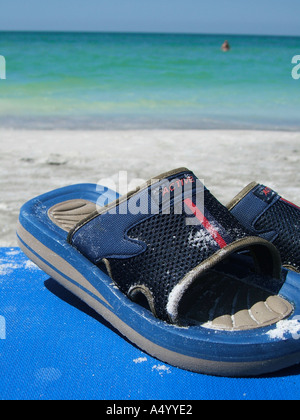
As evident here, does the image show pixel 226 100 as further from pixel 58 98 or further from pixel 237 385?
pixel 237 385

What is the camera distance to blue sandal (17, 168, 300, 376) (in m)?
1.10

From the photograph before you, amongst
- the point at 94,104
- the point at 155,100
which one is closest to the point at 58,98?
the point at 94,104

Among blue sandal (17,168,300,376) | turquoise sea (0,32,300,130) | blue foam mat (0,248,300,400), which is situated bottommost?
turquoise sea (0,32,300,130)

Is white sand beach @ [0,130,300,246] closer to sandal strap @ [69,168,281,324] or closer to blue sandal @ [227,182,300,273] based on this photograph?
sandal strap @ [69,168,281,324]

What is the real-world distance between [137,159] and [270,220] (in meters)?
2.43

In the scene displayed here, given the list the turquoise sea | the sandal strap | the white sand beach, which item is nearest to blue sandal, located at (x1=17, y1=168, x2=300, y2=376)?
the sandal strap

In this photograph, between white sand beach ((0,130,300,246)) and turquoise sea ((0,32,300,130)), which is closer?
white sand beach ((0,130,300,246))

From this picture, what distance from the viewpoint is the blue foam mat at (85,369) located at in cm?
108

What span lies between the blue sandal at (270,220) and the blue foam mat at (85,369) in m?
0.39

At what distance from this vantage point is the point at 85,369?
3.82ft

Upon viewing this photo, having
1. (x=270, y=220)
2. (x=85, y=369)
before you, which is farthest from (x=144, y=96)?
(x=85, y=369)

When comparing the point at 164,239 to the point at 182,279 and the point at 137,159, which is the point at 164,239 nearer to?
the point at 182,279

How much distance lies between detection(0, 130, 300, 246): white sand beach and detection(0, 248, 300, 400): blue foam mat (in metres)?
0.92
